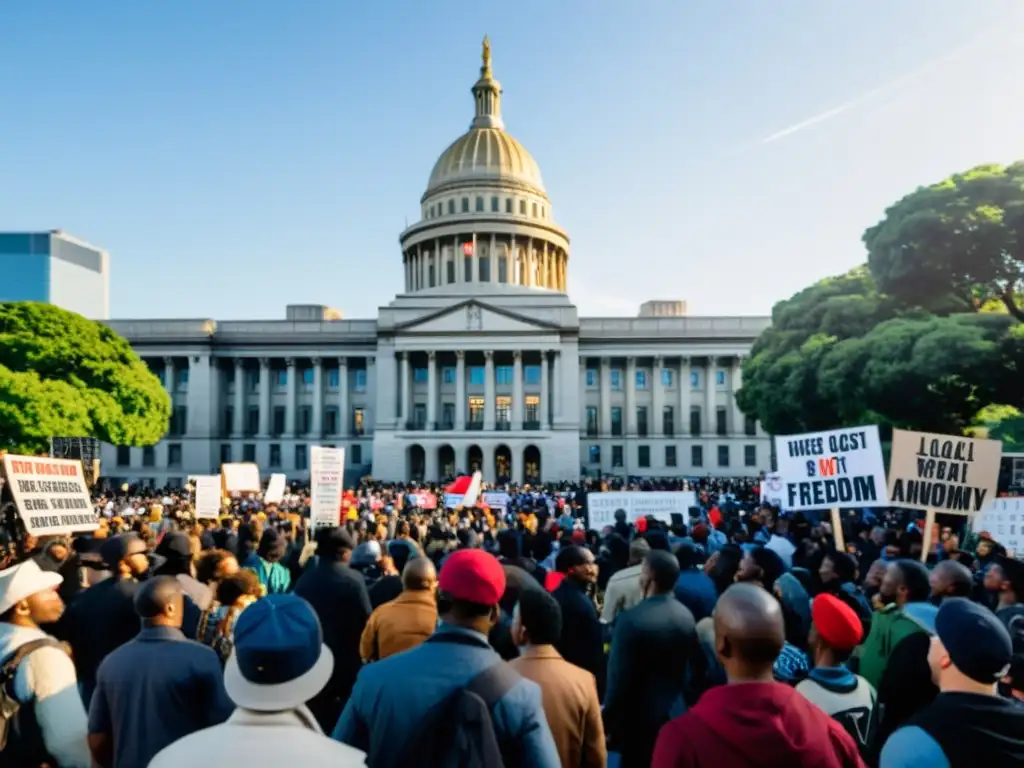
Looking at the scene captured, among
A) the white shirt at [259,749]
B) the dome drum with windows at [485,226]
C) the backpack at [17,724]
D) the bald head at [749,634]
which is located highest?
the dome drum with windows at [485,226]

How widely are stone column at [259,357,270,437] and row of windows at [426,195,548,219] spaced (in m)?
25.0

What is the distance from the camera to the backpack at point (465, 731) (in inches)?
105

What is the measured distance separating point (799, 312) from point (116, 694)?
1382 inches

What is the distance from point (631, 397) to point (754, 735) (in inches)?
2422

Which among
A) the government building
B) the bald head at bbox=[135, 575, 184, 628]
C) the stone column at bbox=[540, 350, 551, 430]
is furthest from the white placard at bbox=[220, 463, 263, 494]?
the stone column at bbox=[540, 350, 551, 430]

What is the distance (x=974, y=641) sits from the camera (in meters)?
3.03

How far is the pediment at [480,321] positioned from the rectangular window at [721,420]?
15.7 meters

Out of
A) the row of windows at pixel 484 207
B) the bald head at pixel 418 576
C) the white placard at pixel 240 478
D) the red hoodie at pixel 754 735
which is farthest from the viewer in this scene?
the row of windows at pixel 484 207

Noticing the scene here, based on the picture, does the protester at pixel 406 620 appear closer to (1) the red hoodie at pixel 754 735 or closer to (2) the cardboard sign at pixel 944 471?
(1) the red hoodie at pixel 754 735

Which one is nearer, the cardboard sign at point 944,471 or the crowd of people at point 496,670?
the crowd of people at point 496,670

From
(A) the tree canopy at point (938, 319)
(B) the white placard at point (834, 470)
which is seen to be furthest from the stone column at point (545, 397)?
(B) the white placard at point (834, 470)

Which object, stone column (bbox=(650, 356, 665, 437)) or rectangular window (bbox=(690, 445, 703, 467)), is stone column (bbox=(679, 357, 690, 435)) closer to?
stone column (bbox=(650, 356, 665, 437))

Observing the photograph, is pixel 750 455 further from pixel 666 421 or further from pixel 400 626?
pixel 400 626

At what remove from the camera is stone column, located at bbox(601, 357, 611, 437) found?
6341 centimetres
